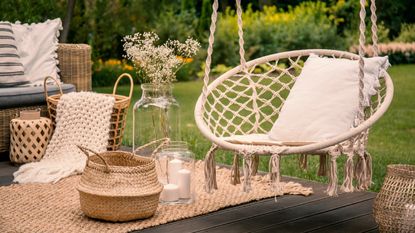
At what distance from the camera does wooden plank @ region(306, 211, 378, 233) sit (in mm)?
3211

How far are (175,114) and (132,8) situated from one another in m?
4.22

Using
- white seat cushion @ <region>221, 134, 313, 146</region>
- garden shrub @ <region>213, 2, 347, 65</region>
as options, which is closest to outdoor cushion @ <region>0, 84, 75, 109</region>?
white seat cushion @ <region>221, 134, 313, 146</region>

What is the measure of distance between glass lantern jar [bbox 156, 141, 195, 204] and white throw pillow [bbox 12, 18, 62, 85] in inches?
67.1

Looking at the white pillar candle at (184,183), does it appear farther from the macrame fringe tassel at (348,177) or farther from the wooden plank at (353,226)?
the macrame fringe tassel at (348,177)

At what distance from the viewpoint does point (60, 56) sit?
5.21 metres

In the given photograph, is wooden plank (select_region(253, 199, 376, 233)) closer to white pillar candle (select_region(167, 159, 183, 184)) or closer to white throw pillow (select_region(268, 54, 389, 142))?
white throw pillow (select_region(268, 54, 389, 142))

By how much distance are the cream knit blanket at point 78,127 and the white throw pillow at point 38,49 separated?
560 mm

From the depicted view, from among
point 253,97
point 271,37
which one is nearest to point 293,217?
point 253,97

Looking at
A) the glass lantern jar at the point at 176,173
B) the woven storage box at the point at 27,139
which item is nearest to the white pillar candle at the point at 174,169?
the glass lantern jar at the point at 176,173

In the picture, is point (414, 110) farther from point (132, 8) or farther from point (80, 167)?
point (80, 167)

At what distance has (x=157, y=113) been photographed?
420cm

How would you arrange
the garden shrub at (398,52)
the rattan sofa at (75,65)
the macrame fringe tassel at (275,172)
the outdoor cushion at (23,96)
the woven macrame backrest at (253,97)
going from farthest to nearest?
the garden shrub at (398,52) → the rattan sofa at (75,65) → the outdoor cushion at (23,96) → the woven macrame backrest at (253,97) → the macrame fringe tassel at (275,172)

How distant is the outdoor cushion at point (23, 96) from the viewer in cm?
459

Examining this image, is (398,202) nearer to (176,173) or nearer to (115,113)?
(176,173)
